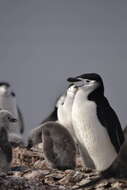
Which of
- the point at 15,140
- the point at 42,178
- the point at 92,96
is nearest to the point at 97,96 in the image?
the point at 92,96

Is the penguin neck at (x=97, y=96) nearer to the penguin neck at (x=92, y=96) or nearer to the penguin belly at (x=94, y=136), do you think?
the penguin neck at (x=92, y=96)

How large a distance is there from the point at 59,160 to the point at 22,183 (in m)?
1.96

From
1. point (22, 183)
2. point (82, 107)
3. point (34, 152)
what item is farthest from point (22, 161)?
point (22, 183)

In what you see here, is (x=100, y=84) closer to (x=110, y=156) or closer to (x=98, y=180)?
(x=110, y=156)

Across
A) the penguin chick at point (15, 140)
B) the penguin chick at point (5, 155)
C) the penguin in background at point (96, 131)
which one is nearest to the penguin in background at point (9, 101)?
the penguin chick at point (15, 140)

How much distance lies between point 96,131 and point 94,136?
1.9 inches

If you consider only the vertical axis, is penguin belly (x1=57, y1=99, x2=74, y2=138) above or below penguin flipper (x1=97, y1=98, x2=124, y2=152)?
below

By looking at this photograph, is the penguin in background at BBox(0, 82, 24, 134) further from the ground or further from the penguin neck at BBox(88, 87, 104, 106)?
the penguin neck at BBox(88, 87, 104, 106)

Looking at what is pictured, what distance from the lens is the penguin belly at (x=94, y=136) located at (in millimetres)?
5820

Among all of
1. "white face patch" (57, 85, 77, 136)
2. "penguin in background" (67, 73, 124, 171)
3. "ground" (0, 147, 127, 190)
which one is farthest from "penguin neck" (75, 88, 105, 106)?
"white face patch" (57, 85, 77, 136)

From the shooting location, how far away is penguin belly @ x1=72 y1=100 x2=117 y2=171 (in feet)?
19.1

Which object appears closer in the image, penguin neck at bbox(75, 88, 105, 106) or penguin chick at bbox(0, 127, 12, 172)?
penguin chick at bbox(0, 127, 12, 172)

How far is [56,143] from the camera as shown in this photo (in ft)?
18.9

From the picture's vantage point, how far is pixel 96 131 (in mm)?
5840
